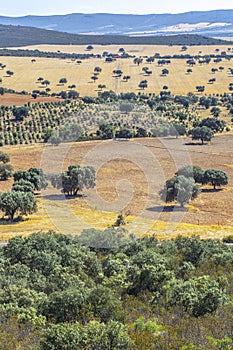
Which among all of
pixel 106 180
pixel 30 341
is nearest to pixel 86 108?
pixel 106 180

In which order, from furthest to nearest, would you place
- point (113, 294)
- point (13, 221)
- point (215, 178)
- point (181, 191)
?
point (215, 178), point (181, 191), point (13, 221), point (113, 294)

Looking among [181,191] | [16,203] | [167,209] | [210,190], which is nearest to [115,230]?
[16,203]

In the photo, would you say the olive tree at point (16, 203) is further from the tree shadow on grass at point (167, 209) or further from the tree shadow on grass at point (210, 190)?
the tree shadow on grass at point (210, 190)

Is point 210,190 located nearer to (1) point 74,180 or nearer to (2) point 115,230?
(1) point 74,180

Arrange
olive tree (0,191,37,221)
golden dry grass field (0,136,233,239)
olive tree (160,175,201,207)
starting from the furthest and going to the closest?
olive tree (160,175,201,207)
olive tree (0,191,37,221)
golden dry grass field (0,136,233,239)

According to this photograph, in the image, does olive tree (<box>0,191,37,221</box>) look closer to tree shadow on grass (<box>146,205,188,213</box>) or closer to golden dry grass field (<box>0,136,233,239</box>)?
golden dry grass field (<box>0,136,233,239</box>)

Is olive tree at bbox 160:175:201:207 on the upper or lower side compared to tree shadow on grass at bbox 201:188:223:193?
upper

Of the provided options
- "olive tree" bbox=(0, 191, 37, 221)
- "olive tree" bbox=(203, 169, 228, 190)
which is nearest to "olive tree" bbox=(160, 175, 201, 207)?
"olive tree" bbox=(203, 169, 228, 190)

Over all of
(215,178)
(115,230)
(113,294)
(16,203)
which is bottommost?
(215,178)
